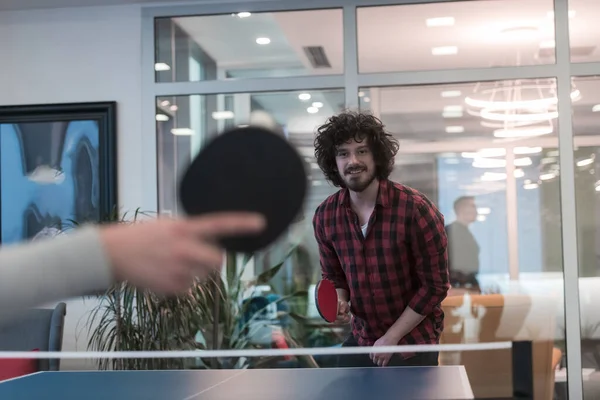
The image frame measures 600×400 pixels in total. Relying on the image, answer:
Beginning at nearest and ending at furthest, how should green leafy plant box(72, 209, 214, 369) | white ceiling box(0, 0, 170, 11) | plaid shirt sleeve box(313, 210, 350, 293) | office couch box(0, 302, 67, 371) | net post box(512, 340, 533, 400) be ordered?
net post box(512, 340, 533, 400)
plaid shirt sleeve box(313, 210, 350, 293)
office couch box(0, 302, 67, 371)
green leafy plant box(72, 209, 214, 369)
white ceiling box(0, 0, 170, 11)

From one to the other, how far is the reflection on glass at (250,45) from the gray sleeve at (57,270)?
4.07 m

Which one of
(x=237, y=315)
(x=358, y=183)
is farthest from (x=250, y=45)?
(x=358, y=183)

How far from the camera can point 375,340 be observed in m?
3.13

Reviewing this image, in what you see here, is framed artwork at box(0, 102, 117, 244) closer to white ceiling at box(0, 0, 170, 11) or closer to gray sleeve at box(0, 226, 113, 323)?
white ceiling at box(0, 0, 170, 11)

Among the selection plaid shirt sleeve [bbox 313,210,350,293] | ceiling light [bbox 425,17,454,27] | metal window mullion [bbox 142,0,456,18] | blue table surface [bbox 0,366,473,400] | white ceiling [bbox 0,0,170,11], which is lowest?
blue table surface [bbox 0,366,473,400]

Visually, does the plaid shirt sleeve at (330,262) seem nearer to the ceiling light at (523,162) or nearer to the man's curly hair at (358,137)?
the man's curly hair at (358,137)

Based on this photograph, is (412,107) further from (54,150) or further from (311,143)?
(54,150)

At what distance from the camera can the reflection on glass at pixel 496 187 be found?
4797mm

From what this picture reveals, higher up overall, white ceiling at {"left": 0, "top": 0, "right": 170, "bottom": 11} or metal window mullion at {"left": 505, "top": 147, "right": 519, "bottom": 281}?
white ceiling at {"left": 0, "top": 0, "right": 170, "bottom": 11}

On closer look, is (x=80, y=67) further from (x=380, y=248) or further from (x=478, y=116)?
(x=380, y=248)

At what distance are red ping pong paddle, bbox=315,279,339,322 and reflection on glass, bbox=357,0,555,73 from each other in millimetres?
2254

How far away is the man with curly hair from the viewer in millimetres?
2998

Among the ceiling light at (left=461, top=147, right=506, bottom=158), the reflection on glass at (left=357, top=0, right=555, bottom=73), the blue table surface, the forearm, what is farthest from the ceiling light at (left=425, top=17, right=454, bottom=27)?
the blue table surface

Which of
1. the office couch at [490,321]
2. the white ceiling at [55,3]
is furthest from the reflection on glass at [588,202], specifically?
the white ceiling at [55,3]
